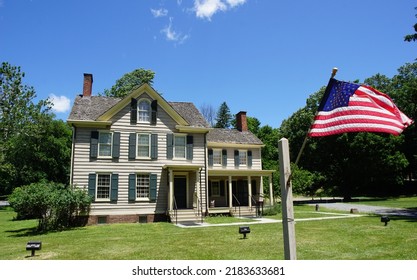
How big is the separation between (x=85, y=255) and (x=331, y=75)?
872 cm

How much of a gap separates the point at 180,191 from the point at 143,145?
13.8 feet

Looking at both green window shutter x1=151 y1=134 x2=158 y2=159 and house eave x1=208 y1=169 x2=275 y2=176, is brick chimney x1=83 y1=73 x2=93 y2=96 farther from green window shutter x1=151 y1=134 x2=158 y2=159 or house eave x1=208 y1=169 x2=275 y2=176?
house eave x1=208 y1=169 x2=275 y2=176

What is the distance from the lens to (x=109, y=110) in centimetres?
2070

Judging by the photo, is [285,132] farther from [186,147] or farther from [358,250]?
[358,250]

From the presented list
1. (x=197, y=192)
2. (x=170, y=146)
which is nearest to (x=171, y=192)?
(x=197, y=192)

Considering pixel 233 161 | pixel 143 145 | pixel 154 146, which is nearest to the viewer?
pixel 143 145

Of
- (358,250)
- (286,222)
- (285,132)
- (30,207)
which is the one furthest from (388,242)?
(285,132)

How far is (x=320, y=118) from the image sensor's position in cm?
464

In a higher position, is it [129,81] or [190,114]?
[129,81]

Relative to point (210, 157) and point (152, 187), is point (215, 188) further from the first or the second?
point (152, 187)

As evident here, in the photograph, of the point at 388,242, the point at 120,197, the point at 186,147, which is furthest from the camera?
the point at 186,147

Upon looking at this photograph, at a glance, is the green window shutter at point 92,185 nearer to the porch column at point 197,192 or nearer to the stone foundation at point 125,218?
the stone foundation at point 125,218

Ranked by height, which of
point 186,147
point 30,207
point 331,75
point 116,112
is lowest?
point 30,207

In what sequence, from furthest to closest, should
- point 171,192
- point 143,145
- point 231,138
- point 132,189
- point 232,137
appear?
point 232,137
point 231,138
point 143,145
point 132,189
point 171,192
